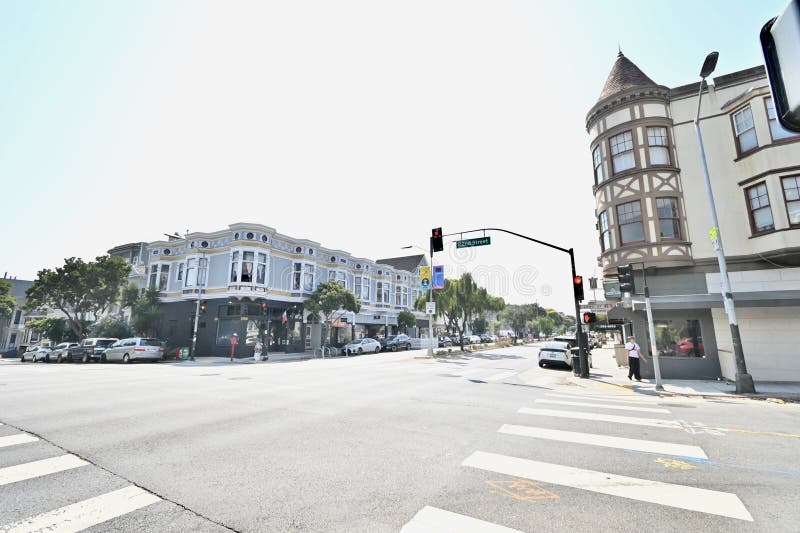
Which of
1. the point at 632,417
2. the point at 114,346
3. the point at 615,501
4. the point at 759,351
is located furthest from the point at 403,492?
the point at 114,346

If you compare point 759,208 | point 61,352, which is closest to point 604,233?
point 759,208

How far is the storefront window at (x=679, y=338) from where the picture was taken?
1566 cm

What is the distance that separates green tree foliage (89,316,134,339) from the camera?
3359 centimetres

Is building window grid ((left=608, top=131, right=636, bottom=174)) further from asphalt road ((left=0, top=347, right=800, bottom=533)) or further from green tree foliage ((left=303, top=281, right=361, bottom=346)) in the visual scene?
green tree foliage ((left=303, top=281, right=361, bottom=346))

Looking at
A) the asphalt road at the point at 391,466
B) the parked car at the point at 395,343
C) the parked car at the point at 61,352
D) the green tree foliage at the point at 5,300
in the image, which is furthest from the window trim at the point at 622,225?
the green tree foliage at the point at 5,300

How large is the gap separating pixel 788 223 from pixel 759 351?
16.6 ft

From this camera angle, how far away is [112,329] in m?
33.8

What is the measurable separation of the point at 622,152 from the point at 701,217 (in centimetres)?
446

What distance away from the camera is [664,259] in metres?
15.9

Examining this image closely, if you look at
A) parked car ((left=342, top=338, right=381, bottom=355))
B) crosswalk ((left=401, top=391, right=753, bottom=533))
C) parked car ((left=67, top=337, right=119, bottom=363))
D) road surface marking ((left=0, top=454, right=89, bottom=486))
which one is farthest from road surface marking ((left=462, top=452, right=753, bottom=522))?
parked car ((left=67, top=337, right=119, bottom=363))

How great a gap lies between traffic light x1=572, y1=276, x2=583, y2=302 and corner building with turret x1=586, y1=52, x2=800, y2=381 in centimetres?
211

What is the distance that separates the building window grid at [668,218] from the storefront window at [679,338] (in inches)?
151

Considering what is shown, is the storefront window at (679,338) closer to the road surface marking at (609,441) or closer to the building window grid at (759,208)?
the building window grid at (759,208)

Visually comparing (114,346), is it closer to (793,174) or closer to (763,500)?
(763,500)
